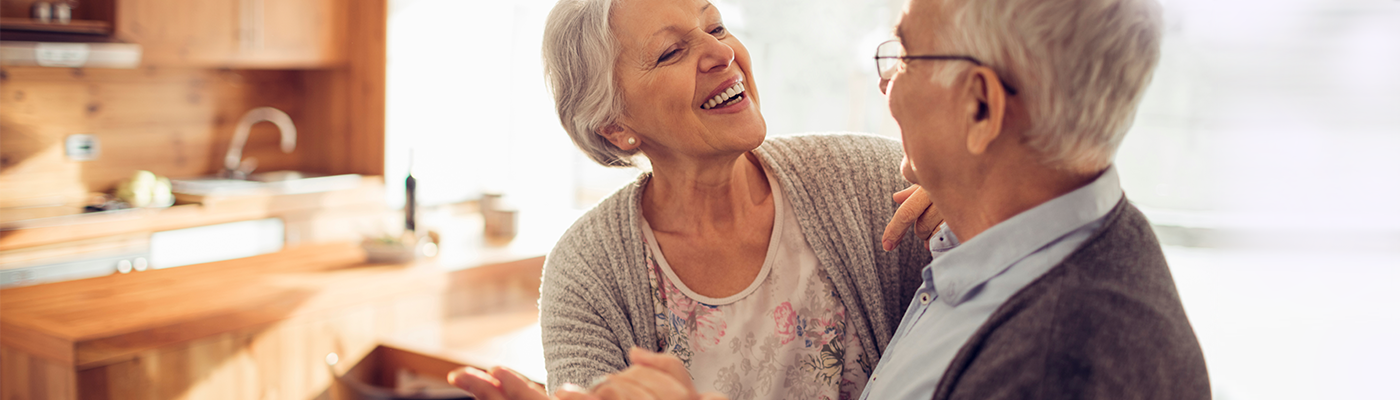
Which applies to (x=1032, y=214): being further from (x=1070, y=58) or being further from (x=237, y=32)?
(x=237, y=32)

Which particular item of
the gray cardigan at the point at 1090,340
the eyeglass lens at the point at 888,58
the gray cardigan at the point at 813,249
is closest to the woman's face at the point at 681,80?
the gray cardigan at the point at 813,249

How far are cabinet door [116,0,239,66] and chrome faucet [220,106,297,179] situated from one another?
540 millimetres

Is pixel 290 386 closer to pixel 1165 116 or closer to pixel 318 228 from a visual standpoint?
pixel 318 228

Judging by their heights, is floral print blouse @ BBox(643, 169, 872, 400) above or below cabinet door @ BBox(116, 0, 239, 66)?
below

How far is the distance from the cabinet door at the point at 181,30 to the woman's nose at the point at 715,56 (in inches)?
145

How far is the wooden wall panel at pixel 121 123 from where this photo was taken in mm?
4145

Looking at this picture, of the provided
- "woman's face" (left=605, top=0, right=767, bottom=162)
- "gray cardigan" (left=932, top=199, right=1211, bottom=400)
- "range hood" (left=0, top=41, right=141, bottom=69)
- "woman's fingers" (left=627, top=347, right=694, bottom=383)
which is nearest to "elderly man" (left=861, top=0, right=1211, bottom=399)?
"gray cardigan" (left=932, top=199, right=1211, bottom=400)

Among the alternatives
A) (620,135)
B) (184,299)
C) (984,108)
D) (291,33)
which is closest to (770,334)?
(620,135)

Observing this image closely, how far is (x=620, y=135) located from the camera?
1544 mm

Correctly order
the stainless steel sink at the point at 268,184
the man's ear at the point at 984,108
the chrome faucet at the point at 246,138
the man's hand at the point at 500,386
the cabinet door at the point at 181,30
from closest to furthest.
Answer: the man's ear at the point at 984,108 < the man's hand at the point at 500,386 < the cabinet door at the point at 181,30 < the stainless steel sink at the point at 268,184 < the chrome faucet at the point at 246,138

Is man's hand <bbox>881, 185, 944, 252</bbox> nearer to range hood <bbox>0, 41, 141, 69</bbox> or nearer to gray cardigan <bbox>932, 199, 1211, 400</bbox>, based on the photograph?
gray cardigan <bbox>932, 199, 1211, 400</bbox>

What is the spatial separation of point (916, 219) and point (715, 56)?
419 millimetres

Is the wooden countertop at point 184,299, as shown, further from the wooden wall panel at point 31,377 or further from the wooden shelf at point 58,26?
the wooden shelf at point 58,26

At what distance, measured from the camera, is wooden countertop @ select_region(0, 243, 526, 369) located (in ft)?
7.64
